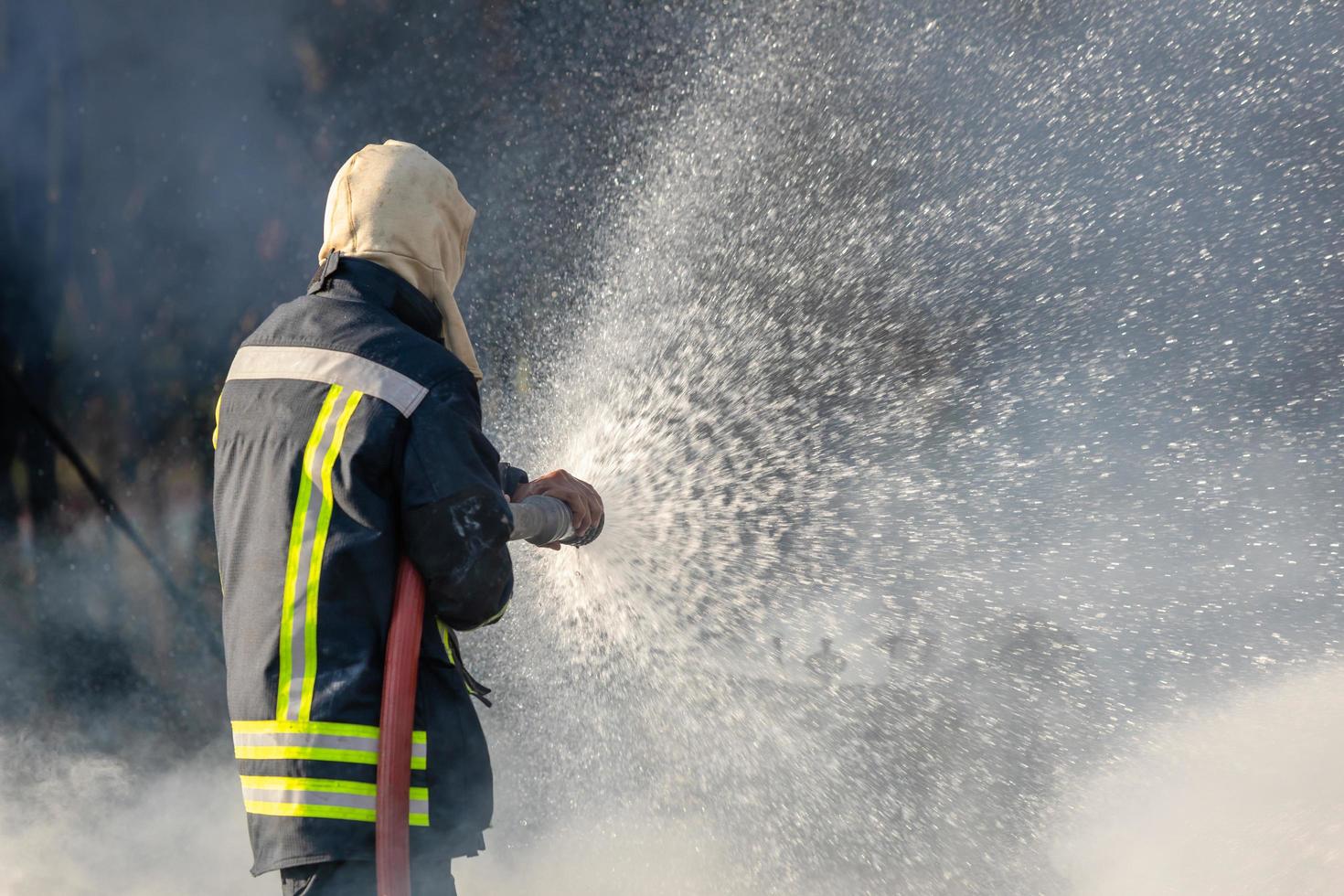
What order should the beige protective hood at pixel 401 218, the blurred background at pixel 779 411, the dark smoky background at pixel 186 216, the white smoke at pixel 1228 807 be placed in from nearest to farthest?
the beige protective hood at pixel 401 218, the white smoke at pixel 1228 807, the blurred background at pixel 779 411, the dark smoky background at pixel 186 216

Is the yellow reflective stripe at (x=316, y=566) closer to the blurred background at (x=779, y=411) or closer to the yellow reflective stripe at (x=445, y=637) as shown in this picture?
the yellow reflective stripe at (x=445, y=637)

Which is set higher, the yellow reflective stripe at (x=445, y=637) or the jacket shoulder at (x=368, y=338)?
the jacket shoulder at (x=368, y=338)

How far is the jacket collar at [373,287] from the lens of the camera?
171cm

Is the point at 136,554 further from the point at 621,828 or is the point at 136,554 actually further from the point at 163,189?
the point at 621,828

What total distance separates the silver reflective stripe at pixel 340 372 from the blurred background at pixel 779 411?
4.56 feet

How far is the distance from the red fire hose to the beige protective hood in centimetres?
49

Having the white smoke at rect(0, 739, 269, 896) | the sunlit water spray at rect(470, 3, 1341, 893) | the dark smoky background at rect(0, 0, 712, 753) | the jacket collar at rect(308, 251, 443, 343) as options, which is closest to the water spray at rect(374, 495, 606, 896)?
the jacket collar at rect(308, 251, 443, 343)

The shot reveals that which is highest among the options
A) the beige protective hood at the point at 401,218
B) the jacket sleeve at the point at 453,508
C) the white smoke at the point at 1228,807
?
the white smoke at the point at 1228,807

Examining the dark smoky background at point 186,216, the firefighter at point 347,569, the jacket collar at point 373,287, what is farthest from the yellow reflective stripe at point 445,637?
the dark smoky background at point 186,216

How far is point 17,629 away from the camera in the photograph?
4.31m

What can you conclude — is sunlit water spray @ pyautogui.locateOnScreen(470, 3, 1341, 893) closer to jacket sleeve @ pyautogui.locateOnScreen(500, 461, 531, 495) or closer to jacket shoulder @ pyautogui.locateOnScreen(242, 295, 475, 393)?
jacket sleeve @ pyautogui.locateOnScreen(500, 461, 531, 495)

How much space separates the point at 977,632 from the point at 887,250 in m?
1.26

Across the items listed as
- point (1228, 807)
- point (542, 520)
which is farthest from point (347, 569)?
point (1228, 807)

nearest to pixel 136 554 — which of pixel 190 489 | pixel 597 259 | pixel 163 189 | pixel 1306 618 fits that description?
pixel 190 489
